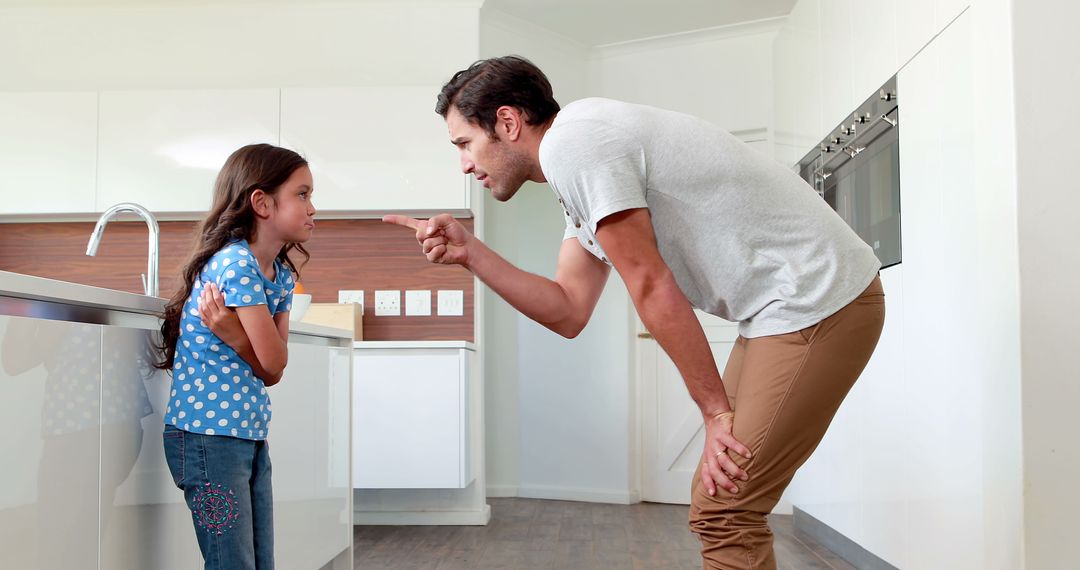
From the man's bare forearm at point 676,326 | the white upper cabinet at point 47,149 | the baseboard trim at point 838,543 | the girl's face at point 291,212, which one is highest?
the white upper cabinet at point 47,149

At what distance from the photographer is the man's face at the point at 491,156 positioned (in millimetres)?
1565

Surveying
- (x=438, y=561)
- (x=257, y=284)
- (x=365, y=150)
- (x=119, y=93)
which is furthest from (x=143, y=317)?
(x=119, y=93)

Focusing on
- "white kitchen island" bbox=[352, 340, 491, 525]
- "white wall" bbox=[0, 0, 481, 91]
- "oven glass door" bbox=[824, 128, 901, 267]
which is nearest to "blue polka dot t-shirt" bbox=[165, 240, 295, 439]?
"oven glass door" bbox=[824, 128, 901, 267]

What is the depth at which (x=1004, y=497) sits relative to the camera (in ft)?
6.68

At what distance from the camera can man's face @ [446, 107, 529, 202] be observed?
1.57 metres

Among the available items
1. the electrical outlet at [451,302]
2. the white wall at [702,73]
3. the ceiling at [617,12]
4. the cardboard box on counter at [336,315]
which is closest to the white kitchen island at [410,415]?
the cardboard box on counter at [336,315]

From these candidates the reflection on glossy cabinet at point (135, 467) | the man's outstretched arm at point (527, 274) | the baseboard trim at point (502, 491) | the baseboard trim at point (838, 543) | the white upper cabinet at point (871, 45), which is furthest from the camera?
the baseboard trim at point (502, 491)

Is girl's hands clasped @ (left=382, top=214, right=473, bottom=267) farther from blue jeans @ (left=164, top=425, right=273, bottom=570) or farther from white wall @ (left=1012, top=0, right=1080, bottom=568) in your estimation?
white wall @ (left=1012, top=0, right=1080, bottom=568)

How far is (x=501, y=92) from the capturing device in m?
1.54

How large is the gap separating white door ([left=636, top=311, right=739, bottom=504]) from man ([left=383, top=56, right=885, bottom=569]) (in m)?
3.44

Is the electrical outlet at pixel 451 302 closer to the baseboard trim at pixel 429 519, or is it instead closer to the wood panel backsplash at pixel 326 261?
the wood panel backsplash at pixel 326 261

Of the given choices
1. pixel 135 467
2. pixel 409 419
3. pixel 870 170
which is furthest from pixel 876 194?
pixel 135 467

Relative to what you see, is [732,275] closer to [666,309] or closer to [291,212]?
[666,309]

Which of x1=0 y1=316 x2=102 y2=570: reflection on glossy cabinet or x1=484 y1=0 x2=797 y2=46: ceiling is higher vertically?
x1=484 y1=0 x2=797 y2=46: ceiling
